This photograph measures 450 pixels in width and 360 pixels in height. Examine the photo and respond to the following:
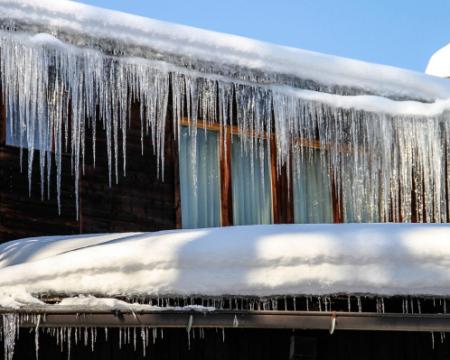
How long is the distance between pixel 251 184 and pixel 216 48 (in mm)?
1355

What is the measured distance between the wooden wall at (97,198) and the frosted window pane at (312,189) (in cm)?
129

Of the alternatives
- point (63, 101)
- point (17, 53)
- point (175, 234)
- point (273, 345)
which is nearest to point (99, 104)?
point (63, 101)

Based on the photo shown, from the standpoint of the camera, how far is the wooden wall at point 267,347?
7.53 metres

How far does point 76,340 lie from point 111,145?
2375 mm

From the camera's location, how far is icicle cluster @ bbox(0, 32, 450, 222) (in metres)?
8.85

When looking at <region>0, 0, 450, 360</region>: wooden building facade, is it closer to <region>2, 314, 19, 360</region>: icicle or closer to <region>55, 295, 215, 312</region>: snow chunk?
<region>2, 314, 19, 360</region>: icicle

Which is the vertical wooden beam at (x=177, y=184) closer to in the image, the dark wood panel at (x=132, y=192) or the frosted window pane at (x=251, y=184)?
the dark wood panel at (x=132, y=192)

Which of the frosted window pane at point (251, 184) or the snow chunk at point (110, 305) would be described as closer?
the snow chunk at point (110, 305)

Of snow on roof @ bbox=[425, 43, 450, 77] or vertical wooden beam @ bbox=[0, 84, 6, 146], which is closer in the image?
vertical wooden beam @ bbox=[0, 84, 6, 146]

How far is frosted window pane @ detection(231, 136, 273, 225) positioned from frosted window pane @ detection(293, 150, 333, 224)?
302 mm

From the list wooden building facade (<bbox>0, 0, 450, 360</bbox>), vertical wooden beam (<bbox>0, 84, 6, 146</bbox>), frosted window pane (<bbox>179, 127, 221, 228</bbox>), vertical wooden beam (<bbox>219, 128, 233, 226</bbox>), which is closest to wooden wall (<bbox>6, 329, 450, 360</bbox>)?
wooden building facade (<bbox>0, 0, 450, 360</bbox>)

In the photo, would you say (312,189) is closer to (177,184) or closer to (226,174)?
(226,174)

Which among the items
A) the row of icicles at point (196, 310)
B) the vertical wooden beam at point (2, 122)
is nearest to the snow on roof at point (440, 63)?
the vertical wooden beam at point (2, 122)

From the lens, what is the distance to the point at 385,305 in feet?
23.4
